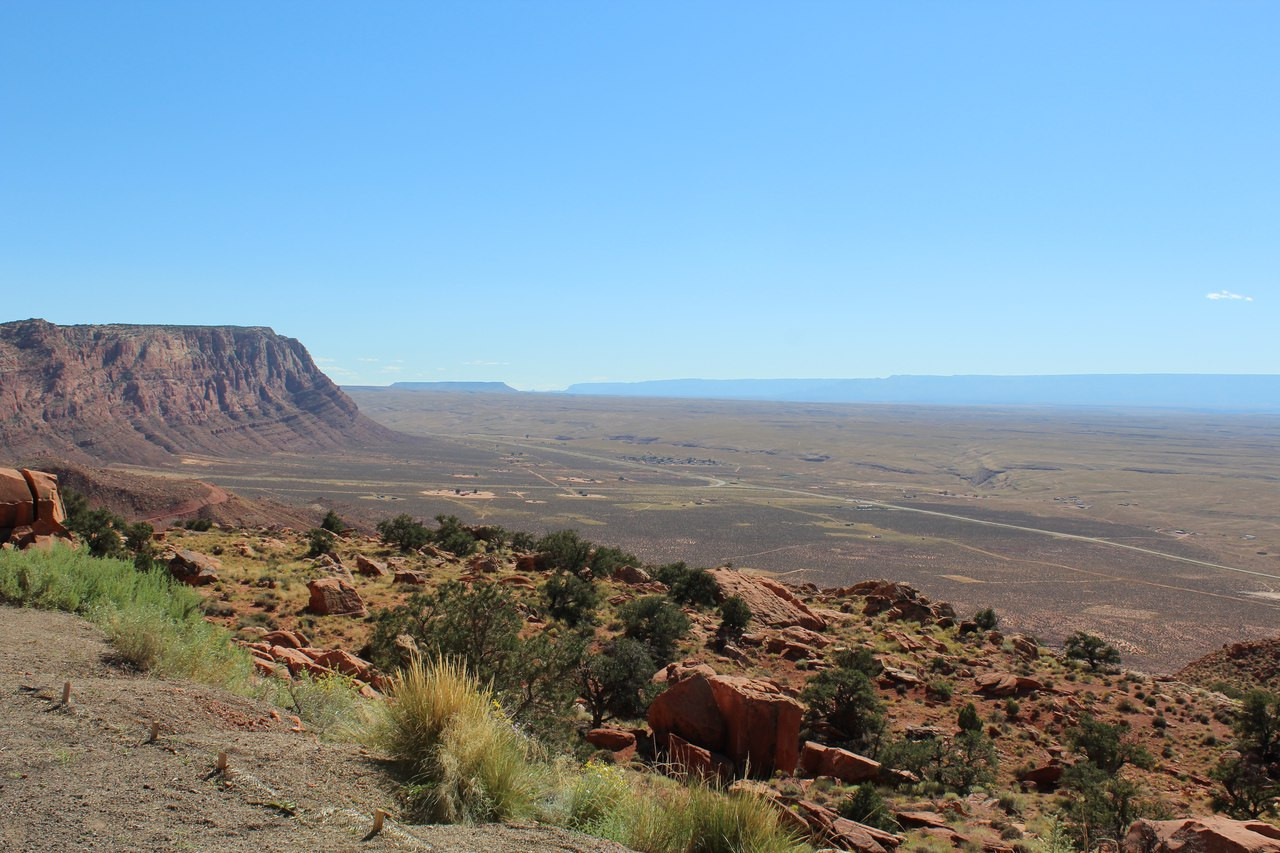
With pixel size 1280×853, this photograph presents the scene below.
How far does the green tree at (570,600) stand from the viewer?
2262 centimetres

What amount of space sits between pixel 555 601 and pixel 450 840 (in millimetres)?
18617

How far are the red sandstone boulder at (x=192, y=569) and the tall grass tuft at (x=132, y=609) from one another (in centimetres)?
778

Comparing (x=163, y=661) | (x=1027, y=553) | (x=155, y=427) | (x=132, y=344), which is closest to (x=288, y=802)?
(x=163, y=661)

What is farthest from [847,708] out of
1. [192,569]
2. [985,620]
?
[192,569]

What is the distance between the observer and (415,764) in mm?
6023

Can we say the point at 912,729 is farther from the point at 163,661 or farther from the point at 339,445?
the point at 339,445

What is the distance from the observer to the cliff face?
99625 mm

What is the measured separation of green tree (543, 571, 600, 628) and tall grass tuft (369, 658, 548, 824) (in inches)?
640

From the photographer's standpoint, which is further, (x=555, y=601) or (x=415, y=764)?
(x=555, y=601)

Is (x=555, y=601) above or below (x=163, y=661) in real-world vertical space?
below

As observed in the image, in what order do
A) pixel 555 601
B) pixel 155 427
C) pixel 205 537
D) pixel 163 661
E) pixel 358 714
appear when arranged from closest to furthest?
pixel 358 714 < pixel 163 661 < pixel 555 601 < pixel 205 537 < pixel 155 427

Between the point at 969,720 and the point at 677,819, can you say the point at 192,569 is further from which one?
the point at 969,720

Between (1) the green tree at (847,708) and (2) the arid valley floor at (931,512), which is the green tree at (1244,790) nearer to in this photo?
(1) the green tree at (847,708)

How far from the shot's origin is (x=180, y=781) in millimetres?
5195
